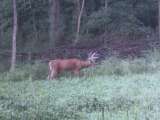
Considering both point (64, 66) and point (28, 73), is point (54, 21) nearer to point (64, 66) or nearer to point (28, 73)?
point (64, 66)

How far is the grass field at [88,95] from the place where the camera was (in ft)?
31.6

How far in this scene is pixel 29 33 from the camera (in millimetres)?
30656

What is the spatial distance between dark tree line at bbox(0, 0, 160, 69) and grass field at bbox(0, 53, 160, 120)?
736 cm

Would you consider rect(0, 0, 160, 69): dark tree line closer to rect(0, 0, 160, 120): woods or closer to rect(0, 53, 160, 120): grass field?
rect(0, 0, 160, 120): woods

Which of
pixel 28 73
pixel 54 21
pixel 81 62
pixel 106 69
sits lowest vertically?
pixel 28 73

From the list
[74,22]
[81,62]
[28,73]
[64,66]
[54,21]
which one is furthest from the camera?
[74,22]

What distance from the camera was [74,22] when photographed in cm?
3034

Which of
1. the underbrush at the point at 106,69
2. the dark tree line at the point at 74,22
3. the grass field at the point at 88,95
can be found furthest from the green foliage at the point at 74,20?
the grass field at the point at 88,95

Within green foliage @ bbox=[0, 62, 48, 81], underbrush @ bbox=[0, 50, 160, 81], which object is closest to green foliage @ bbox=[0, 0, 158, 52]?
green foliage @ bbox=[0, 62, 48, 81]

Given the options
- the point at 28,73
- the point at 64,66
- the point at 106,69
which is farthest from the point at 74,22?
the point at 28,73

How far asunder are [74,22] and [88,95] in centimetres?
1847

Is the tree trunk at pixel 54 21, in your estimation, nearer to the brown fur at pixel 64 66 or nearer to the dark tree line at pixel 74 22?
the dark tree line at pixel 74 22

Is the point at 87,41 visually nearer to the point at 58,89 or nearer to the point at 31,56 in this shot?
the point at 31,56

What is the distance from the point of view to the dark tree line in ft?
86.5
